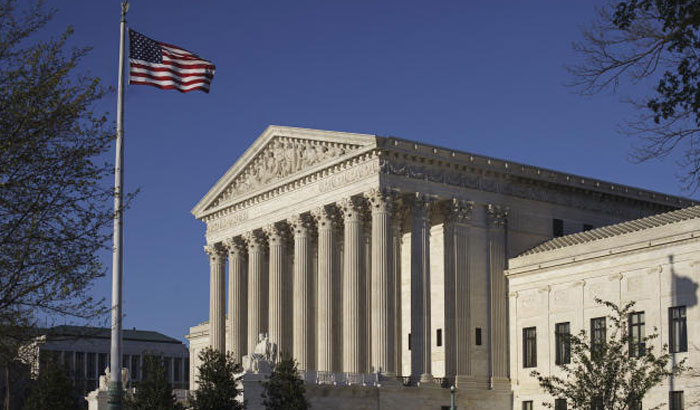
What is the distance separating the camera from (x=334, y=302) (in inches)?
2667

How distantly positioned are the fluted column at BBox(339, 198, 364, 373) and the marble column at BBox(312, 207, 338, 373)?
2338 mm

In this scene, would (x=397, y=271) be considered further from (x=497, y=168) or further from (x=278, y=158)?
(x=278, y=158)

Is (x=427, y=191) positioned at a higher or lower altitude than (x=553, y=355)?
higher

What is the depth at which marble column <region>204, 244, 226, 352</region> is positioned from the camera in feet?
263

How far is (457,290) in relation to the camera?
65.0 metres

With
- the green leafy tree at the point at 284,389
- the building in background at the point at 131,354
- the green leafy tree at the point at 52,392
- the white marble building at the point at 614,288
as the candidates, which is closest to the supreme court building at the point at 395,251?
the white marble building at the point at 614,288

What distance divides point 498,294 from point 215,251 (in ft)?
78.0

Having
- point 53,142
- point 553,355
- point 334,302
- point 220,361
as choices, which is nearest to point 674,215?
point 553,355

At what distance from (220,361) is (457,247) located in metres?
17.6

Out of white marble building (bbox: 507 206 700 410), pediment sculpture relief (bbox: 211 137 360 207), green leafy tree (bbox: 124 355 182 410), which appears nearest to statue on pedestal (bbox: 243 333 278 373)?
green leafy tree (bbox: 124 355 182 410)

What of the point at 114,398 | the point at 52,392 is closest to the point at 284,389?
the point at 52,392

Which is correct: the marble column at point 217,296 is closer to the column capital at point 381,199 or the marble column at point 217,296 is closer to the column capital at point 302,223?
the column capital at point 302,223

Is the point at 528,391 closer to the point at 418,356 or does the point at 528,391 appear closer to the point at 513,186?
the point at 418,356

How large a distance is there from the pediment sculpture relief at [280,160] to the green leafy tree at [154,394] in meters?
17.4
